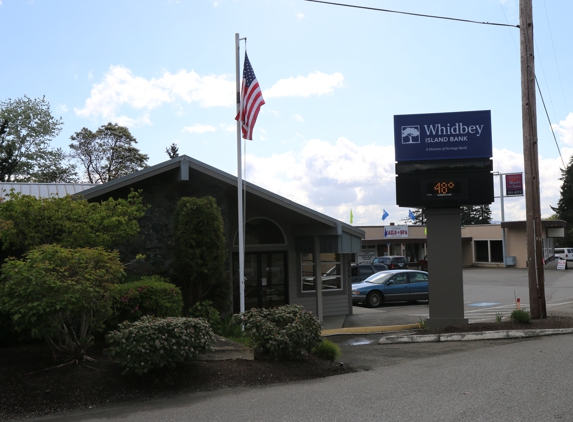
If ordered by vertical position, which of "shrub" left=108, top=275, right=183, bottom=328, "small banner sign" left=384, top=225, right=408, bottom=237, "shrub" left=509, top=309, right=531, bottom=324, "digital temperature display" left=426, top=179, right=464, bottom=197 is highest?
"small banner sign" left=384, top=225, right=408, bottom=237

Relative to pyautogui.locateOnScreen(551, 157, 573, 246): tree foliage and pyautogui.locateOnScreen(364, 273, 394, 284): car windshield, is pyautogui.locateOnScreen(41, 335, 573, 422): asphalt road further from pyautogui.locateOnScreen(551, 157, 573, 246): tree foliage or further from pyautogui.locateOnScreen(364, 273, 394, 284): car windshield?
pyautogui.locateOnScreen(551, 157, 573, 246): tree foliage

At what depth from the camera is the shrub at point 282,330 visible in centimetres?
975

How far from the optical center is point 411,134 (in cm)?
1484

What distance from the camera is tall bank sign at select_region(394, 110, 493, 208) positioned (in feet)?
47.4

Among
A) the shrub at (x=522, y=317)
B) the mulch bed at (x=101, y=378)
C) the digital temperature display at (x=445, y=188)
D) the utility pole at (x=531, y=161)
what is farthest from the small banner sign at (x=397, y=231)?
the mulch bed at (x=101, y=378)

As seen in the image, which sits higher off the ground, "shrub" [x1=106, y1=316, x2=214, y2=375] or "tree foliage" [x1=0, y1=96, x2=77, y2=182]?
"tree foliage" [x1=0, y1=96, x2=77, y2=182]

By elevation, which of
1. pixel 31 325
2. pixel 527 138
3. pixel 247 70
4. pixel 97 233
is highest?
pixel 247 70

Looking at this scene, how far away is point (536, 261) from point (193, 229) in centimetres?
855

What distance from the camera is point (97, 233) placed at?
36.2ft

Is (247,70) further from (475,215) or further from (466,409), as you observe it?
(475,215)

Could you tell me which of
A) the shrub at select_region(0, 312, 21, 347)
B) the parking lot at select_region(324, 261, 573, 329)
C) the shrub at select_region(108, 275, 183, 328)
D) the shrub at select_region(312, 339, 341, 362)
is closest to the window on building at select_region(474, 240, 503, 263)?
the parking lot at select_region(324, 261, 573, 329)

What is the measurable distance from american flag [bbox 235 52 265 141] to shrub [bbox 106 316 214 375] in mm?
5473

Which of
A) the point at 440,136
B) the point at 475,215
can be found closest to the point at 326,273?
the point at 440,136

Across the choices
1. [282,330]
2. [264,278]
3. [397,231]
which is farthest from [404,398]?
[397,231]
